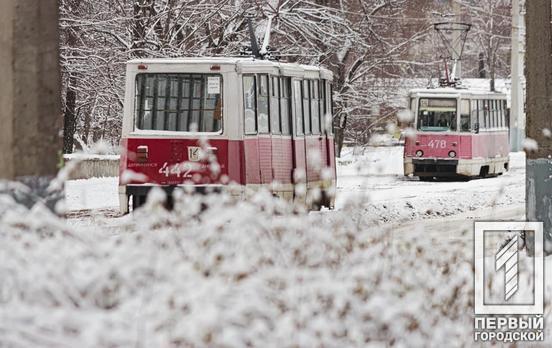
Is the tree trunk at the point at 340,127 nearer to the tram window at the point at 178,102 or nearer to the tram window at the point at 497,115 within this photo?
the tram window at the point at 497,115

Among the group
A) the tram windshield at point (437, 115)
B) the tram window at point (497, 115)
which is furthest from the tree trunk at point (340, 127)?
the tram windshield at point (437, 115)

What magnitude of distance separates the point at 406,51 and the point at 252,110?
30377mm

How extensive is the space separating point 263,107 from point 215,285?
1522 centimetres

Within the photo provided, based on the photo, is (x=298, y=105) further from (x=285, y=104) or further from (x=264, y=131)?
(x=264, y=131)

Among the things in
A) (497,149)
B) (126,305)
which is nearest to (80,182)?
(497,149)

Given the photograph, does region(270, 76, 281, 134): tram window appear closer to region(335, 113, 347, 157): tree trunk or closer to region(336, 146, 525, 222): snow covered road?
region(336, 146, 525, 222): snow covered road

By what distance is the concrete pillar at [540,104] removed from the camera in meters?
15.4

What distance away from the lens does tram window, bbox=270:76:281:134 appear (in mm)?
22125

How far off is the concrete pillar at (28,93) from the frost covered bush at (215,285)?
3.24 feet

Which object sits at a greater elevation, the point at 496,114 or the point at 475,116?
the point at 496,114

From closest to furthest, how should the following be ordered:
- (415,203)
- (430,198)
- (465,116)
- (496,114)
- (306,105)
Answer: (306,105) → (415,203) → (430,198) → (465,116) → (496,114)

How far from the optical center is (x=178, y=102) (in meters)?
21.2

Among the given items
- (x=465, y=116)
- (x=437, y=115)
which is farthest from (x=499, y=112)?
(x=437, y=115)
